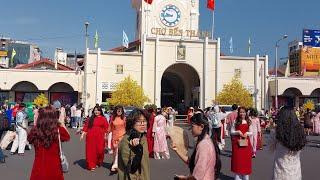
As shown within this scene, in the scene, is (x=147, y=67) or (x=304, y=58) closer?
(x=147, y=67)

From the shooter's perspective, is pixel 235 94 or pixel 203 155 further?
pixel 235 94

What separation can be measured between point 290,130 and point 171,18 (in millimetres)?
51995

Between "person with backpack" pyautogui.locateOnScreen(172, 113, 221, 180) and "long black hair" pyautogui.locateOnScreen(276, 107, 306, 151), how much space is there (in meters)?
1.91

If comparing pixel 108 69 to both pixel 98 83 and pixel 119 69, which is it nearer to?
pixel 119 69

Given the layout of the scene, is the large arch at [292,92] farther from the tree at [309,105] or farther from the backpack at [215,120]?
the backpack at [215,120]

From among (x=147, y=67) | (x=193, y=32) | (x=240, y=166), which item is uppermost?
(x=193, y=32)

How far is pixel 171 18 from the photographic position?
58.2 metres

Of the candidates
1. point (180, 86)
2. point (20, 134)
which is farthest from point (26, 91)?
point (20, 134)

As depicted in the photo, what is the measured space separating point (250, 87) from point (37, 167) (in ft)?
164

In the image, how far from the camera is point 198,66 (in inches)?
2165

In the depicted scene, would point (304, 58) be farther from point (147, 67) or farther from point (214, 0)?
point (147, 67)

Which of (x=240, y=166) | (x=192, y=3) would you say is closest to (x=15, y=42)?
(x=192, y=3)

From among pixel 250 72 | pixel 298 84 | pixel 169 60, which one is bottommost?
pixel 298 84

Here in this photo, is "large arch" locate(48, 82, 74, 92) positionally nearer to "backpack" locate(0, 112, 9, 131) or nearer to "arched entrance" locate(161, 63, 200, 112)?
"arched entrance" locate(161, 63, 200, 112)
